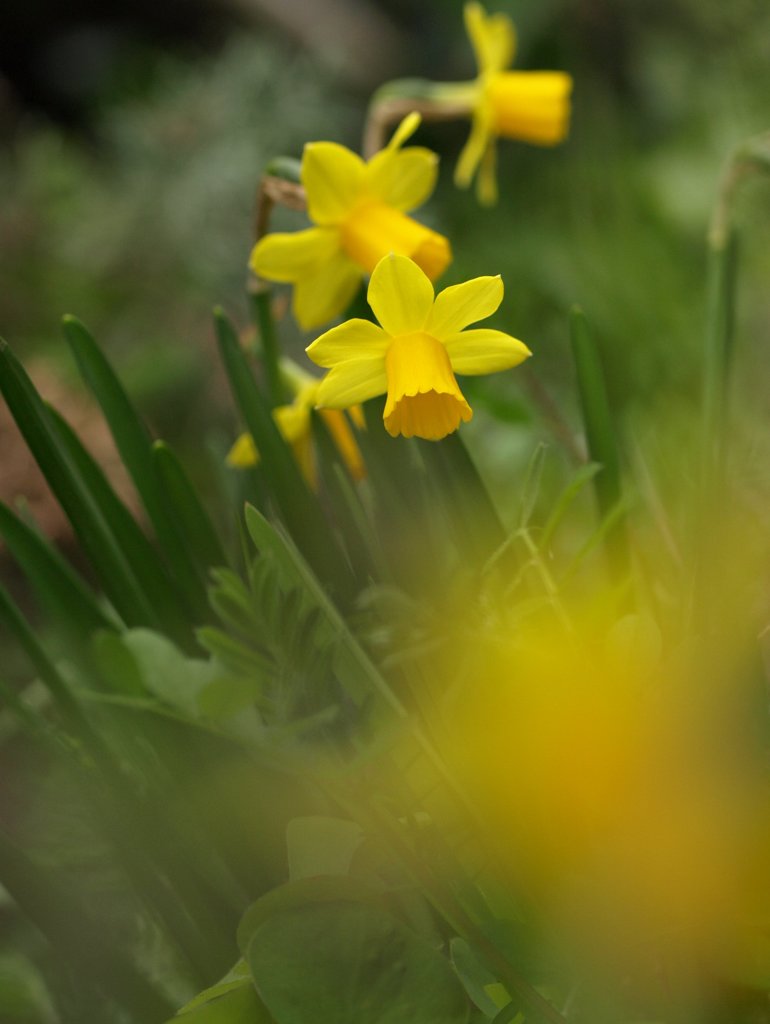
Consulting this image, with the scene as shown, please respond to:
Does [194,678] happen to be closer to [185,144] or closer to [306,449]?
[306,449]

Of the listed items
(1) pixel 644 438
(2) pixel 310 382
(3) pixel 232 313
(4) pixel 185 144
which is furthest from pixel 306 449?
(4) pixel 185 144

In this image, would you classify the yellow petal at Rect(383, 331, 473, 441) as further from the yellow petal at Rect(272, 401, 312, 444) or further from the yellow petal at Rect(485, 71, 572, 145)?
the yellow petal at Rect(485, 71, 572, 145)

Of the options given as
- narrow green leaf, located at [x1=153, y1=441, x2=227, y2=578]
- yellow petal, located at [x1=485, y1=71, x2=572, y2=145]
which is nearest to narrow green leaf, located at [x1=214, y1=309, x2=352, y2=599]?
narrow green leaf, located at [x1=153, y1=441, x2=227, y2=578]

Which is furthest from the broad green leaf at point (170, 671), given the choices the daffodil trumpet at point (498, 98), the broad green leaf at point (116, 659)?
the daffodil trumpet at point (498, 98)

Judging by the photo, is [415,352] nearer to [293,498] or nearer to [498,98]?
[293,498]

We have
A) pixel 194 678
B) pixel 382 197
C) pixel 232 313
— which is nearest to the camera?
pixel 194 678

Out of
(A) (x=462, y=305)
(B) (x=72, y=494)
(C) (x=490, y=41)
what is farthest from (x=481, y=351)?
(C) (x=490, y=41)

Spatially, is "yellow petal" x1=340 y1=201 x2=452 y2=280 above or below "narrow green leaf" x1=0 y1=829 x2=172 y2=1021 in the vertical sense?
above

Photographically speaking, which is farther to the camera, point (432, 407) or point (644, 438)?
point (644, 438)
